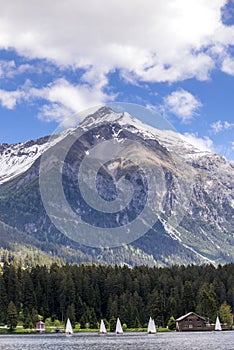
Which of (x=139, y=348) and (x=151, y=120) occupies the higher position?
(x=151, y=120)

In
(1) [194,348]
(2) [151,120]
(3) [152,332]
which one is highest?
(2) [151,120]

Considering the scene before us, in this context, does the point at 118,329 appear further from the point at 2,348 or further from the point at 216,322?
the point at 2,348

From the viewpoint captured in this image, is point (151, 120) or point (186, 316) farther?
point (186, 316)

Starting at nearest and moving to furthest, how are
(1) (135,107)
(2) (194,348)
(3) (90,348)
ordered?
(2) (194,348)
(3) (90,348)
(1) (135,107)

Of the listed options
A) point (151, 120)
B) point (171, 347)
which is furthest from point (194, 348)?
Answer: point (151, 120)

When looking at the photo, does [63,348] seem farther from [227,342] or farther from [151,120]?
[151,120]

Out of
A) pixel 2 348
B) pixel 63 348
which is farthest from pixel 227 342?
pixel 2 348

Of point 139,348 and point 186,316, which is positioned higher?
point 186,316

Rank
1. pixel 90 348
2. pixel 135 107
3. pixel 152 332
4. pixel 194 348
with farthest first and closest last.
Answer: pixel 152 332
pixel 135 107
pixel 90 348
pixel 194 348

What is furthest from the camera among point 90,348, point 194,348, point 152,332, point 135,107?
point 152,332
